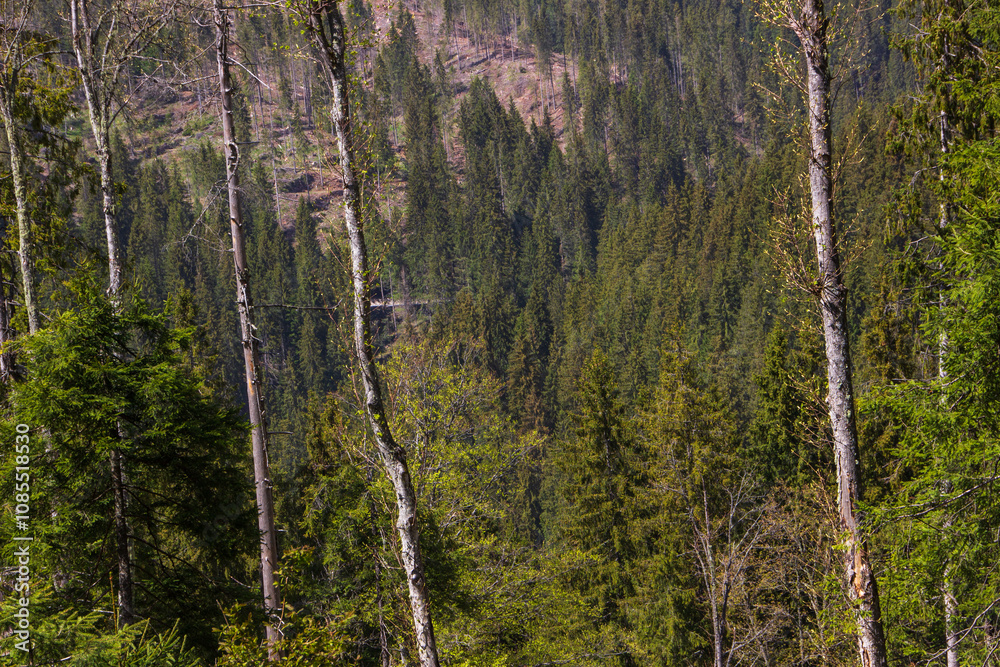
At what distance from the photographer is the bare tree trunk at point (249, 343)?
25.9 feet

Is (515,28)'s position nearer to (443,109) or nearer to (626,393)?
(443,109)

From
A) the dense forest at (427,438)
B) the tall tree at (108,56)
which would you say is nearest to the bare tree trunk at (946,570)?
the dense forest at (427,438)

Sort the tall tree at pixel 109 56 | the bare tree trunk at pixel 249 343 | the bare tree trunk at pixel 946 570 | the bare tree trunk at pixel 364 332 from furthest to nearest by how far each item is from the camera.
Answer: the tall tree at pixel 109 56
the bare tree trunk at pixel 249 343
the bare tree trunk at pixel 946 570
the bare tree trunk at pixel 364 332

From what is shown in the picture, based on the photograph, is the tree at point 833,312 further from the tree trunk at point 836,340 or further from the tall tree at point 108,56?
the tall tree at point 108,56

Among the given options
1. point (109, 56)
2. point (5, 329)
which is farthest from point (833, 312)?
point (5, 329)

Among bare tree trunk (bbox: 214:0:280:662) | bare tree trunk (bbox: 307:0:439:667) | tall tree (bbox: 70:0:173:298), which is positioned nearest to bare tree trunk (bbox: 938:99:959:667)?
bare tree trunk (bbox: 307:0:439:667)

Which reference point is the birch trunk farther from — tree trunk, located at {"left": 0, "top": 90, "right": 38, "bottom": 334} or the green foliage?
the green foliage

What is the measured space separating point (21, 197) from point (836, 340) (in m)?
10.6

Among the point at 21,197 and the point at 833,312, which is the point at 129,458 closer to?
the point at 21,197

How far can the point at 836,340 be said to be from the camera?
6.17 meters

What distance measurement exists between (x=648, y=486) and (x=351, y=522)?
35.2ft

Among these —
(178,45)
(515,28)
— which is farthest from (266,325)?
(515,28)

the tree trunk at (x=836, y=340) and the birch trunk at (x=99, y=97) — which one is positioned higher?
the birch trunk at (x=99, y=97)

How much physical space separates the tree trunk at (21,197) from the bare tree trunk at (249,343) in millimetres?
3315
